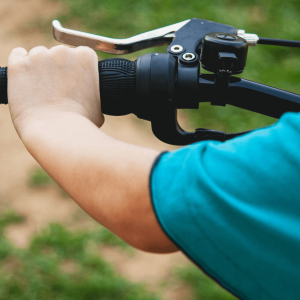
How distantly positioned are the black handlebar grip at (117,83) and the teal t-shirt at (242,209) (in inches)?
10.1

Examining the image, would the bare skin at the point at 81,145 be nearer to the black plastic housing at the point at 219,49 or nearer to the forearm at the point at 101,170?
the forearm at the point at 101,170

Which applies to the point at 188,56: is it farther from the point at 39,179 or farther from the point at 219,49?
the point at 39,179

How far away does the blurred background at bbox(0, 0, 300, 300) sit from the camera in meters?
1.89

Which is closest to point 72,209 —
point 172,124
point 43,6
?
point 172,124

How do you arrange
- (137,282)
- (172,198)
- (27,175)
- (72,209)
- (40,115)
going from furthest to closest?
(27,175) < (72,209) < (137,282) < (40,115) < (172,198)

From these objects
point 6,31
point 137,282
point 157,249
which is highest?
point 157,249

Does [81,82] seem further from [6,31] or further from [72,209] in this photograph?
[6,31]

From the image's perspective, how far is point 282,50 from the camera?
327cm

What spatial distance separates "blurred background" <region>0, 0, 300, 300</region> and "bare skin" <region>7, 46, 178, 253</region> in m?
1.32

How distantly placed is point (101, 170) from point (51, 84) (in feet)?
0.72

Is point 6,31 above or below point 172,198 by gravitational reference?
below

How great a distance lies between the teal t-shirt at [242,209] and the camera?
20.0 inches

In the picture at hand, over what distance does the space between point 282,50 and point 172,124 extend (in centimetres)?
278

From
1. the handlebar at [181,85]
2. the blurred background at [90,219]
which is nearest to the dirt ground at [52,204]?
the blurred background at [90,219]
